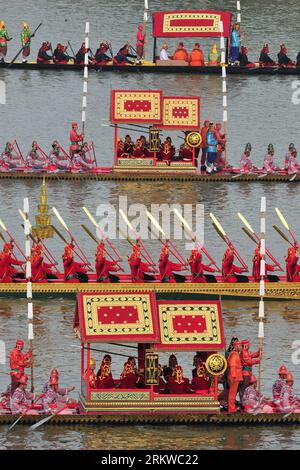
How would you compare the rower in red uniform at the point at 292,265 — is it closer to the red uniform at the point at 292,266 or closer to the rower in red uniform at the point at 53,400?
the red uniform at the point at 292,266

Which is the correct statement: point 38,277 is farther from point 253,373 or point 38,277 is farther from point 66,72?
point 66,72

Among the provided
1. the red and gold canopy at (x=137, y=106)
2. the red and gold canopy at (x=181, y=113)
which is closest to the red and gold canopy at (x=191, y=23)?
the red and gold canopy at (x=181, y=113)

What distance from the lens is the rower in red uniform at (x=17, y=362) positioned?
72250 mm

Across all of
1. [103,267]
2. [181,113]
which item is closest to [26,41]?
[181,113]

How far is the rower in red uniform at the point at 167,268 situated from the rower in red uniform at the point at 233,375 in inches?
542

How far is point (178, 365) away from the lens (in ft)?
243

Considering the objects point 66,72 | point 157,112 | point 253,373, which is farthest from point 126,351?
point 66,72

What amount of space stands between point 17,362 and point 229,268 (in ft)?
51.0

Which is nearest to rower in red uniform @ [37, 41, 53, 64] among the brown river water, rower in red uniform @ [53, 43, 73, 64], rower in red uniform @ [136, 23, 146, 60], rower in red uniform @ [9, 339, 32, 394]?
rower in red uniform @ [53, 43, 73, 64]

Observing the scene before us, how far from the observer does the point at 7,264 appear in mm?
85562

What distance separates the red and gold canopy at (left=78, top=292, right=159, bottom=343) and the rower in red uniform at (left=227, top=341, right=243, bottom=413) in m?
2.59

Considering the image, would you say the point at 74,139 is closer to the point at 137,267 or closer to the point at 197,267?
the point at 137,267

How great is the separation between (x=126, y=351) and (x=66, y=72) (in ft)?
158

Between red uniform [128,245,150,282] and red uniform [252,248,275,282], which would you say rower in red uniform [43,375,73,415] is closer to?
red uniform [128,245,150,282]
